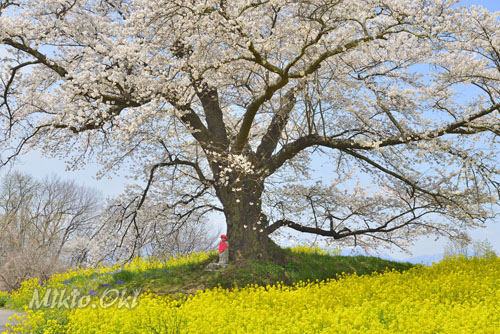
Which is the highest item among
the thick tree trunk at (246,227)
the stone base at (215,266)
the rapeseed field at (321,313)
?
the thick tree trunk at (246,227)

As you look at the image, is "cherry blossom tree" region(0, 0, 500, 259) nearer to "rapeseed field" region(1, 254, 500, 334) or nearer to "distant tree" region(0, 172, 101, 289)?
"rapeseed field" region(1, 254, 500, 334)

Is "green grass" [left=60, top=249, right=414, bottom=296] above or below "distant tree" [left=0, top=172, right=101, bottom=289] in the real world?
below

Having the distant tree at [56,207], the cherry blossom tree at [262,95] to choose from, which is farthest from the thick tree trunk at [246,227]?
the distant tree at [56,207]

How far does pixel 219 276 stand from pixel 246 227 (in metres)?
1.47

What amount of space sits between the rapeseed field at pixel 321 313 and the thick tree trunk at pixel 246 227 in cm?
154

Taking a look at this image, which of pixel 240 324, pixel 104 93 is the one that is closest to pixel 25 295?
pixel 104 93

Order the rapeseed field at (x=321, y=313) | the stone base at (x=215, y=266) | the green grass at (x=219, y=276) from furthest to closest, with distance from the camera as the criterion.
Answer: the stone base at (x=215, y=266) → the green grass at (x=219, y=276) → the rapeseed field at (x=321, y=313)

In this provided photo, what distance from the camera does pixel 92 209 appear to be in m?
29.0

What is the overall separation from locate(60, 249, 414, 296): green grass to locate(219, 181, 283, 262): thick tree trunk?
351 millimetres

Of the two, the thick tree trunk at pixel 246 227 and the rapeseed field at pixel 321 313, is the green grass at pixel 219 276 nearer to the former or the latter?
the thick tree trunk at pixel 246 227

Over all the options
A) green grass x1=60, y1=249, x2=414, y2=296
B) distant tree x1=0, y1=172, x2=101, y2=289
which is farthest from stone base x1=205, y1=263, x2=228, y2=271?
distant tree x1=0, y1=172, x2=101, y2=289

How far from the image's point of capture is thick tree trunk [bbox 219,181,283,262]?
455 inches

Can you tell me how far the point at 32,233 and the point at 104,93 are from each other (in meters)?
18.1

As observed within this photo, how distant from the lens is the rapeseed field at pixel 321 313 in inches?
220
